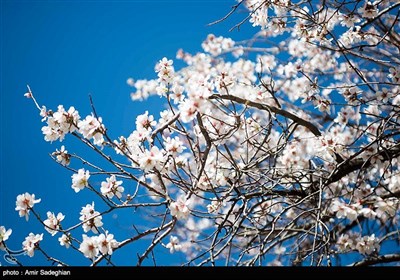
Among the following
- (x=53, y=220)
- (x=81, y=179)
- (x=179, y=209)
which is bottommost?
(x=179, y=209)

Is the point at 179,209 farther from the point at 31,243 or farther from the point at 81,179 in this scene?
the point at 31,243

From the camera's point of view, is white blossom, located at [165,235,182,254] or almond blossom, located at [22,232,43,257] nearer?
almond blossom, located at [22,232,43,257]

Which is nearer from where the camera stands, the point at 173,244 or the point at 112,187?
the point at 112,187

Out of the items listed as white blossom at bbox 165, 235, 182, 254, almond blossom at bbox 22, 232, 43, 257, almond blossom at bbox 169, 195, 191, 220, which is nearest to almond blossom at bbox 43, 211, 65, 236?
almond blossom at bbox 22, 232, 43, 257

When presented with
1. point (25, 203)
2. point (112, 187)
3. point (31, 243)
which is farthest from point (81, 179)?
point (31, 243)

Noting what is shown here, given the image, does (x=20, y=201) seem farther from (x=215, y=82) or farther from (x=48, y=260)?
(x=215, y=82)

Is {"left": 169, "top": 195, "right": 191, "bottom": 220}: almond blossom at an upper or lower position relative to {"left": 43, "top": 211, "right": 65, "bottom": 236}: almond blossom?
lower

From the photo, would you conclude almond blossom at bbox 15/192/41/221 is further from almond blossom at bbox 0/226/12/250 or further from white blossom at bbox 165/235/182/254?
white blossom at bbox 165/235/182/254

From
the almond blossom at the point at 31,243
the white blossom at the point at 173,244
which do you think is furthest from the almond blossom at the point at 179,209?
the white blossom at the point at 173,244

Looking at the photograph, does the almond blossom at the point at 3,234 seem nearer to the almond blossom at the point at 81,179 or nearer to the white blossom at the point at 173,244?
the almond blossom at the point at 81,179

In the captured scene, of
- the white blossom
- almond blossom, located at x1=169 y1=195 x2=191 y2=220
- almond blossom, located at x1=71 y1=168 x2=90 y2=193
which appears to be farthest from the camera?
the white blossom

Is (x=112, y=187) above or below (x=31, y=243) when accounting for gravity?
above
